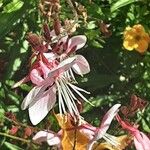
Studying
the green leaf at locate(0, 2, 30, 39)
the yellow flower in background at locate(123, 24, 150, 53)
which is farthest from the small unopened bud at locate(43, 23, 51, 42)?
the yellow flower in background at locate(123, 24, 150, 53)

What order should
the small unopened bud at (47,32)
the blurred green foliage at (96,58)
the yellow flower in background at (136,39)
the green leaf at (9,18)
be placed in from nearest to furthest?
1. the small unopened bud at (47,32)
2. the green leaf at (9,18)
3. the blurred green foliage at (96,58)
4. the yellow flower in background at (136,39)

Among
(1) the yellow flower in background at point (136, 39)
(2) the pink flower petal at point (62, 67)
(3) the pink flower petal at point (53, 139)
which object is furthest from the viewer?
(1) the yellow flower in background at point (136, 39)

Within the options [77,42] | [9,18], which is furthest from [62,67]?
[9,18]

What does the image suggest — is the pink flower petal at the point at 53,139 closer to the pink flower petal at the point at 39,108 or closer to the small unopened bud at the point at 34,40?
the pink flower petal at the point at 39,108

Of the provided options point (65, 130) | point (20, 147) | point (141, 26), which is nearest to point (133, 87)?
point (141, 26)

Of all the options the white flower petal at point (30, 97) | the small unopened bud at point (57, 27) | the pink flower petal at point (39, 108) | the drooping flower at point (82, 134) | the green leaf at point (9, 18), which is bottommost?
A: the green leaf at point (9, 18)

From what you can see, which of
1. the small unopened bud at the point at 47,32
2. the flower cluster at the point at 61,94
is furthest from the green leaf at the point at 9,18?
the small unopened bud at the point at 47,32

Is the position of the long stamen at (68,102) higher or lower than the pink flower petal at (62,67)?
lower
